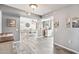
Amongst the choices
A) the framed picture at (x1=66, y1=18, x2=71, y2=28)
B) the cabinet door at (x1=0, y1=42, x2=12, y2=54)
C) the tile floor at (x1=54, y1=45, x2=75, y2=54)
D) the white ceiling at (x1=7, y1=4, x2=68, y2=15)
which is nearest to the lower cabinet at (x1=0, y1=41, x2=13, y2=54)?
the cabinet door at (x1=0, y1=42, x2=12, y2=54)

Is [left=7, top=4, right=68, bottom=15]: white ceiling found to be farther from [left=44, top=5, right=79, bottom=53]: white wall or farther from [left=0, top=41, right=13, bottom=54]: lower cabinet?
[left=0, top=41, right=13, bottom=54]: lower cabinet

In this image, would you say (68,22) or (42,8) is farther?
(68,22)

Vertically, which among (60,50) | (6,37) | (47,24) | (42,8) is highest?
(42,8)

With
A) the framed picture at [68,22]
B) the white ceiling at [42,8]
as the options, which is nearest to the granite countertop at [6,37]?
the white ceiling at [42,8]

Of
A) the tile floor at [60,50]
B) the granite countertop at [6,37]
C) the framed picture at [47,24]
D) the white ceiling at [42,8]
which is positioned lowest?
the tile floor at [60,50]

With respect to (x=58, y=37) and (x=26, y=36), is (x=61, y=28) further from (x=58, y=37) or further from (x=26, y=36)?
(x=26, y=36)

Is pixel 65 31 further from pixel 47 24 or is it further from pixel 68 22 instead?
pixel 47 24

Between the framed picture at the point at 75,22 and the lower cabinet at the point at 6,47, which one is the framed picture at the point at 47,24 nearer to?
the framed picture at the point at 75,22

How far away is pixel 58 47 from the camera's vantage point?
2449 millimetres

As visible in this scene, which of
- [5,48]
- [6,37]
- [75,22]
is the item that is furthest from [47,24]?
[5,48]

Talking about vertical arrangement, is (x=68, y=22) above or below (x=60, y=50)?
above

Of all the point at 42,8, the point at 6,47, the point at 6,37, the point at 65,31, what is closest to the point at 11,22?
the point at 6,37

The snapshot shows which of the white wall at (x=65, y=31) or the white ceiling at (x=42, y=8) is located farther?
the white wall at (x=65, y=31)
